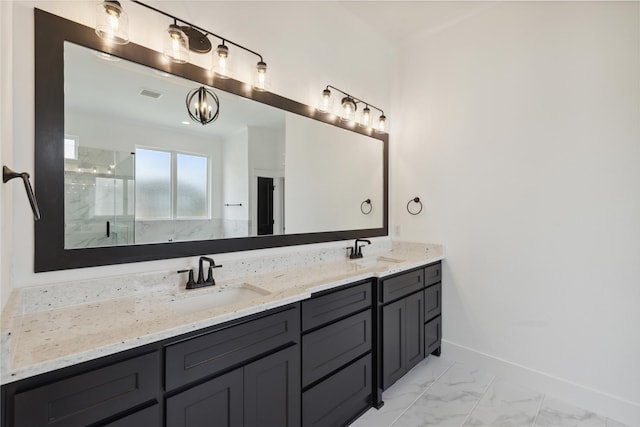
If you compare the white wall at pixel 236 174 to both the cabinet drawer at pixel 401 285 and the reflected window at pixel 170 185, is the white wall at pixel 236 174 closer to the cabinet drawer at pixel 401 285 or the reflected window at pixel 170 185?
the reflected window at pixel 170 185

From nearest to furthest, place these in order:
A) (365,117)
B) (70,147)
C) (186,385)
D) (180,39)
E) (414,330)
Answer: (186,385), (70,147), (180,39), (414,330), (365,117)

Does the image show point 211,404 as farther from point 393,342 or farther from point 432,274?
point 432,274

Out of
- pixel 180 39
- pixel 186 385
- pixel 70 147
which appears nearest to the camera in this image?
pixel 186 385

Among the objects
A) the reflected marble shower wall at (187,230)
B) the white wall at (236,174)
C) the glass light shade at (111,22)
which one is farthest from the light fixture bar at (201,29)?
the reflected marble shower wall at (187,230)

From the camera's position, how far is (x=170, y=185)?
1.59 metres

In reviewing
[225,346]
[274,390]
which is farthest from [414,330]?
[225,346]

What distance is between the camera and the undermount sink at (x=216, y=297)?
141 cm

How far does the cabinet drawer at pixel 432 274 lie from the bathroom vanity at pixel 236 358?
0.96 feet

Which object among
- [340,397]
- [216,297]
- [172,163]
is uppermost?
[172,163]

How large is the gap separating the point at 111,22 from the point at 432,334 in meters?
2.97

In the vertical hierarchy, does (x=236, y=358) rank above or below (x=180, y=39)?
below

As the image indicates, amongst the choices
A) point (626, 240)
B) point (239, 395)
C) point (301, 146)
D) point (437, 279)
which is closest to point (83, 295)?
point (239, 395)

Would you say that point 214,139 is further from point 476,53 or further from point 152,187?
point 476,53

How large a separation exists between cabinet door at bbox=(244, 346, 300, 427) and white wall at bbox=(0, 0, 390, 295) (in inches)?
28.0
